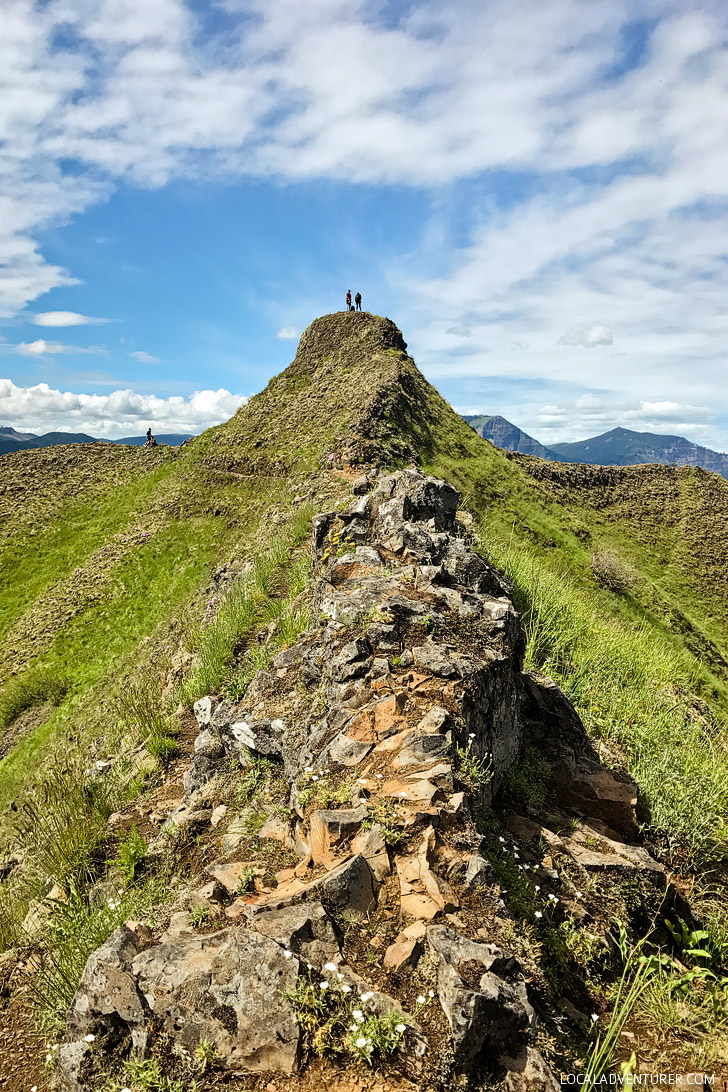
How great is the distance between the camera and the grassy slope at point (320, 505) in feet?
59.4

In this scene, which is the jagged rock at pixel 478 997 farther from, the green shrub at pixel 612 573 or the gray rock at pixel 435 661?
the green shrub at pixel 612 573

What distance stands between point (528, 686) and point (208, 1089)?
617 cm

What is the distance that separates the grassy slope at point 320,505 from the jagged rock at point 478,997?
689 cm

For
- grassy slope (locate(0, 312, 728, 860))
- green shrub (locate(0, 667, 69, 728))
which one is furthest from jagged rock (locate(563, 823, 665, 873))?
green shrub (locate(0, 667, 69, 728))

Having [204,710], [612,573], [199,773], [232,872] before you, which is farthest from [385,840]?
[612,573]

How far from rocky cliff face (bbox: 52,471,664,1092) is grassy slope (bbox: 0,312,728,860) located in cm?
370

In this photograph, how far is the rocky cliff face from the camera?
3.25 metres

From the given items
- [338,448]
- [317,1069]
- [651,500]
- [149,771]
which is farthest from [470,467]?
[317,1069]

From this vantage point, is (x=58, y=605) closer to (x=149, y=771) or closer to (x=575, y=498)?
(x=149, y=771)

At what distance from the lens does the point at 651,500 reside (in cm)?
5759

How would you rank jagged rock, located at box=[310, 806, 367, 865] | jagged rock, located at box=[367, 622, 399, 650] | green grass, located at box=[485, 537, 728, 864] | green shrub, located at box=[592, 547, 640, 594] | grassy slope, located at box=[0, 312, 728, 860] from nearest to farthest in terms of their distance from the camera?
jagged rock, located at box=[310, 806, 367, 865] < green grass, located at box=[485, 537, 728, 864] < jagged rock, located at box=[367, 622, 399, 650] < grassy slope, located at box=[0, 312, 728, 860] < green shrub, located at box=[592, 547, 640, 594]

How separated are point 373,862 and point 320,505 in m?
16.8

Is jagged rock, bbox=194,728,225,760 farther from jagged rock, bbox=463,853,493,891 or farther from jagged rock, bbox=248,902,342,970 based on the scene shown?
jagged rock, bbox=463,853,493,891

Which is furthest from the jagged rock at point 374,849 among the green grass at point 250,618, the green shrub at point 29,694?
the green shrub at point 29,694
